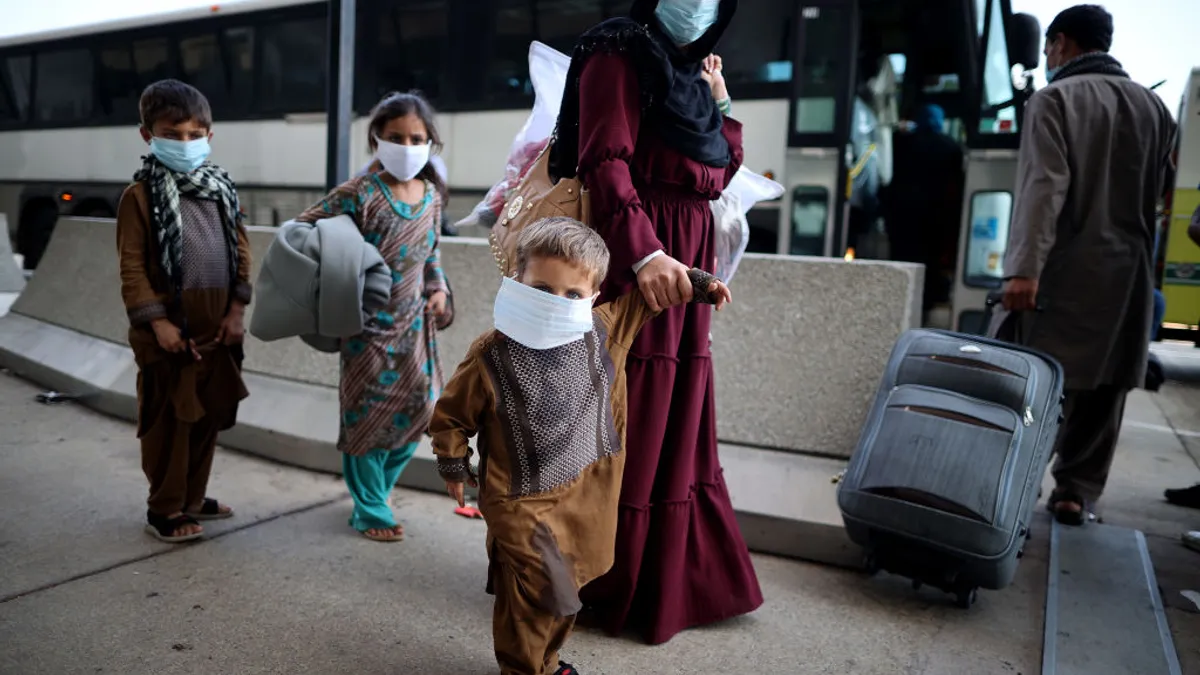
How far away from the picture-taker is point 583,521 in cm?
197

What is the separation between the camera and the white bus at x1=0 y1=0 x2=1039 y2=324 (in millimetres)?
7137

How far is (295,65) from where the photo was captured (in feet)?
31.7

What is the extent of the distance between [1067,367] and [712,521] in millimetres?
1559

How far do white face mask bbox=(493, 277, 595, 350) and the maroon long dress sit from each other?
0.27m

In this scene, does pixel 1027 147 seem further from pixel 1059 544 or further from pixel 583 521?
pixel 583 521

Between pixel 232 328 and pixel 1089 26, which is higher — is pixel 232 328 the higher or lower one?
the lower one

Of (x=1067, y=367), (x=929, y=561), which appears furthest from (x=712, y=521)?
(x=1067, y=367)

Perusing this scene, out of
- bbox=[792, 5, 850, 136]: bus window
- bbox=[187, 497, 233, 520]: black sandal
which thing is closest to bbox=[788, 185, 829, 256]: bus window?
bbox=[792, 5, 850, 136]: bus window

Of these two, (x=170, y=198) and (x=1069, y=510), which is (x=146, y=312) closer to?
(x=170, y=198)

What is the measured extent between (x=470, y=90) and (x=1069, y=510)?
7.04m

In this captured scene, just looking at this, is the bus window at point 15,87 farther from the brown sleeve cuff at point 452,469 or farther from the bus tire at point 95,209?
the brown sleeve cuff at point 452,469

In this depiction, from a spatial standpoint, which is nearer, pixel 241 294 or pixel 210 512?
pixel 241 294

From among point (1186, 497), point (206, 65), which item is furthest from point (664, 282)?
point (206, 65)

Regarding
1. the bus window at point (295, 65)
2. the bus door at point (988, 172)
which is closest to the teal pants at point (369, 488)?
the bus door at point (988, 172)
